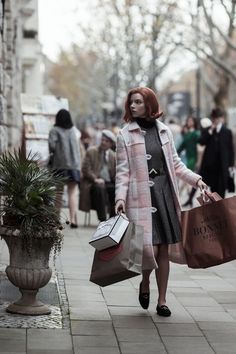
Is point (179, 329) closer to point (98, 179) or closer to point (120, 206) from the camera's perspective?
point (120, 206)

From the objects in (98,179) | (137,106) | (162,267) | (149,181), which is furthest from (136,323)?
(98,179)

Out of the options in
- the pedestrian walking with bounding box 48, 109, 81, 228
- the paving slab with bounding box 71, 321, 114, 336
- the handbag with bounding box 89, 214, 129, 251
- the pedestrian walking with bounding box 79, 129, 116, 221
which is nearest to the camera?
the paving slab with bounding box 71, 321, 114, 336

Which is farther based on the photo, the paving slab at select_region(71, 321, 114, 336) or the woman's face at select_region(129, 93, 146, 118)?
the woman's face at select_region(129, 93, 146, 118)

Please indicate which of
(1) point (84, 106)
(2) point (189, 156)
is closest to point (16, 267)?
(2) point (189, 156)

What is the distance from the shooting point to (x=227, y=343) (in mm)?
6703

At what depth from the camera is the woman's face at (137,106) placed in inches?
301

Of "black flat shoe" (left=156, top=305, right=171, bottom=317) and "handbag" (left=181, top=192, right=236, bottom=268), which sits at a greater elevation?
"handbag" (left=181, top=192, right=236, bottom=268)

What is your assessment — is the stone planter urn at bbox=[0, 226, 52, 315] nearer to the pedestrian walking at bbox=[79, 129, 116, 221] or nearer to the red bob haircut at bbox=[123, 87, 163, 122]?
the red bob haircut at bbox=[123, 87, 163, 122]

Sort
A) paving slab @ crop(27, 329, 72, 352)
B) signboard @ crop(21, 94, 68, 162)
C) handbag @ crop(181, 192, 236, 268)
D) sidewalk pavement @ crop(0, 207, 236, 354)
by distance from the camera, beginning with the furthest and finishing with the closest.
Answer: signboard @ crop(21, 94, 68, 162)
handbag @ crop(181, 192, 236, 268)
sidewalk pavement @ crop(0, 207, 236, 354)
paving slab @ crop(27, 329, 72, 352)

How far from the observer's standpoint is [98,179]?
14.5 m

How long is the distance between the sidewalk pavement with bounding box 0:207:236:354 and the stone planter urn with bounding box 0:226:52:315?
1.35 ft

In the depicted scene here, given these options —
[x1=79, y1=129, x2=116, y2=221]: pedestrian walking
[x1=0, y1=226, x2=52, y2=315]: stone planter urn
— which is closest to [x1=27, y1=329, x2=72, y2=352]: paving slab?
[x1=0, y1=226, x2=52, y2=315]: stone planter urn

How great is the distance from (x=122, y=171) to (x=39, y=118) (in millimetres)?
9338

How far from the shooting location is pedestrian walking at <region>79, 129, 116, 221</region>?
14508mm
